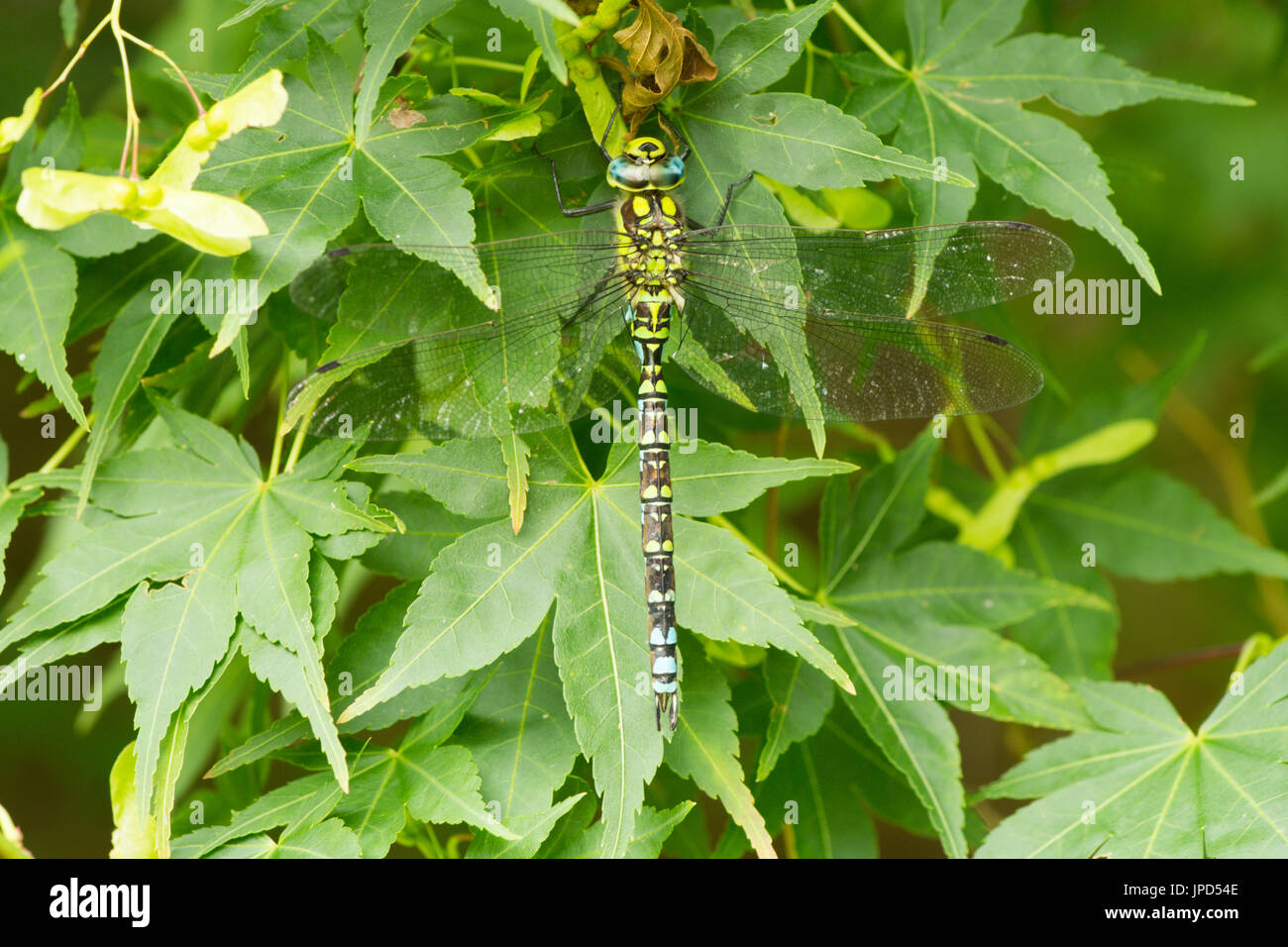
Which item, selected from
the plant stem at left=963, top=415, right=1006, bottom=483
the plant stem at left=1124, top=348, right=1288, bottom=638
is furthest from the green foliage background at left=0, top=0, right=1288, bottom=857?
the plant stem at left=1124, top=348, right=1288, bottom=638

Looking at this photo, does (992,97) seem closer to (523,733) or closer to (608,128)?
(608,128)

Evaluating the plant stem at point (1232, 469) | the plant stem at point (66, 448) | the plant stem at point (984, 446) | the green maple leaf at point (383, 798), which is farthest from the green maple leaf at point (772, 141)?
the plant stem at point (1232, 469)

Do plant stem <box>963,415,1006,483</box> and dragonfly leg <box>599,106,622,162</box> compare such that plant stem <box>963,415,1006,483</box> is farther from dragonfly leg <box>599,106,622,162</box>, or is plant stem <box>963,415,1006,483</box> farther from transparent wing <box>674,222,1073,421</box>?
dragonfly leg <box>599,106,622,162</box>

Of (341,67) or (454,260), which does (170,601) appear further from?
(341,67)

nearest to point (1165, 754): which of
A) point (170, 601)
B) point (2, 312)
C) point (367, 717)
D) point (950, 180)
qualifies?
point (950, 180)

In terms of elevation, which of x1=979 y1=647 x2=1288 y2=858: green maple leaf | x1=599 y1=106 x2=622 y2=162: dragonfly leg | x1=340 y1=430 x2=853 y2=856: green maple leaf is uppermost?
x1=599 y1=106 x2=622 y2=162: dragonfly leg
